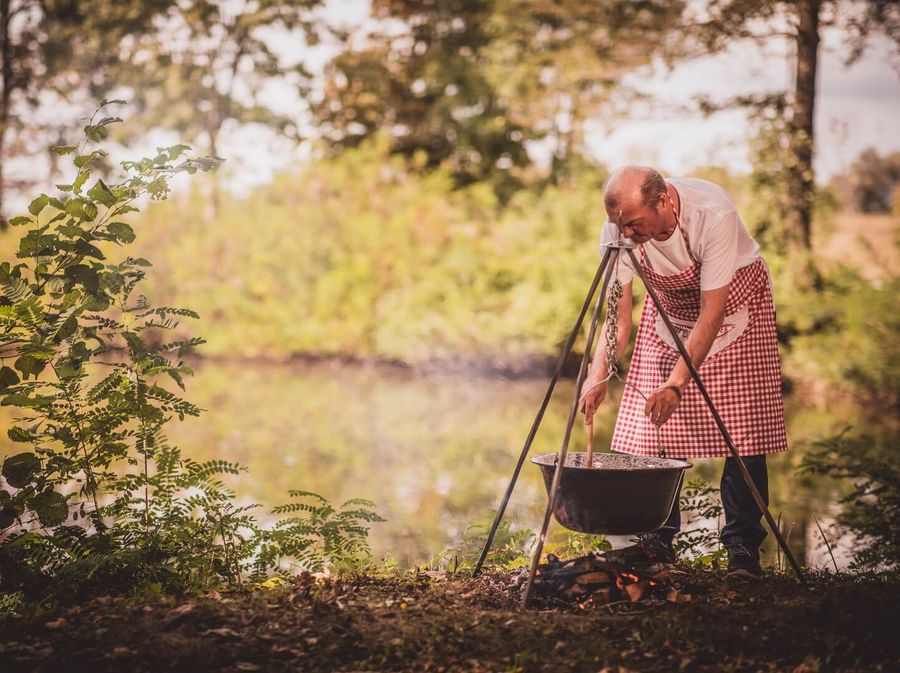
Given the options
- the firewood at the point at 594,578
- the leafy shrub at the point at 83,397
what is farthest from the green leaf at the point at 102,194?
the firewood at the point at 594,578

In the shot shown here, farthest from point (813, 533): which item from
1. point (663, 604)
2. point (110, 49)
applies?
point (110, 49)

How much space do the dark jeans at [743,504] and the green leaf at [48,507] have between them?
8.71 feet

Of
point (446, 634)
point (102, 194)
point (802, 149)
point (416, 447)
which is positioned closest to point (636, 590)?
point (446, 634)

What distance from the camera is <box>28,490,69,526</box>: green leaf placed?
3.31 meters

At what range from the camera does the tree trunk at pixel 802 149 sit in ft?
44.2

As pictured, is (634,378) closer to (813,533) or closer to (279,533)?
(279,533)

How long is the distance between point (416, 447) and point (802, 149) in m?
8.07

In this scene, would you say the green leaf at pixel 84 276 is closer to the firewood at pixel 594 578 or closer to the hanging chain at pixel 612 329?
the hanging chain at pixel 612 329

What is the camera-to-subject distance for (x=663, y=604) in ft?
10.6

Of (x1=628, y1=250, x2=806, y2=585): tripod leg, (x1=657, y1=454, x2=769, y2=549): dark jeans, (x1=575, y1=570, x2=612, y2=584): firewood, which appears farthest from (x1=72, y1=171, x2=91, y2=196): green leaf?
(x1=657, y1=454, x2=769, y2=549): dark jeans

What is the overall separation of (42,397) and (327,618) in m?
1.40

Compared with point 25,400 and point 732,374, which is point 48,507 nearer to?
point 25,400

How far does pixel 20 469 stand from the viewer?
332 cm

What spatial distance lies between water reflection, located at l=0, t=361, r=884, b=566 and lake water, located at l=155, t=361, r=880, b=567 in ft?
0.05
